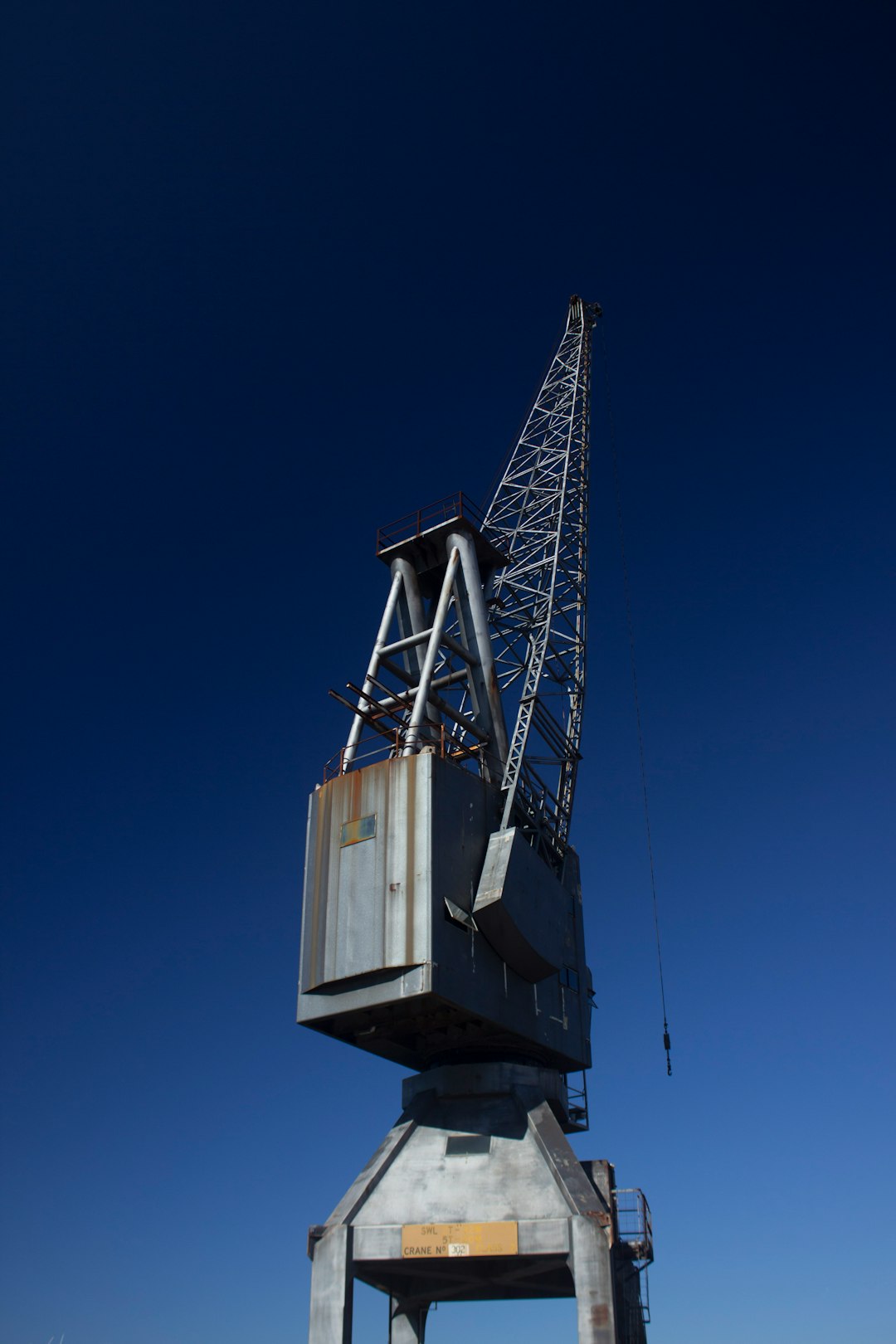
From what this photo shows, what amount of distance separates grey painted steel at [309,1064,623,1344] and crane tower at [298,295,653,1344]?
5 centimetres

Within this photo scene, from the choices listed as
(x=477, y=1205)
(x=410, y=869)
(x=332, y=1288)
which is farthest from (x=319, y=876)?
(x=332, y=1288)

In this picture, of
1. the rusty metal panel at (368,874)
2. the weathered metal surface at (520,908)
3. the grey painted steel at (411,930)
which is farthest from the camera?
the weathered metal surface at (520,908)

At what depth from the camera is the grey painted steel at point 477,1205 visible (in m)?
26.2

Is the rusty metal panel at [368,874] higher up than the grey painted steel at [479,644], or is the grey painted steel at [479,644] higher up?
the grey painted steel at [479,644]

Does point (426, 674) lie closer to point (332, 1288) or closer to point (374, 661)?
point (374, 661)

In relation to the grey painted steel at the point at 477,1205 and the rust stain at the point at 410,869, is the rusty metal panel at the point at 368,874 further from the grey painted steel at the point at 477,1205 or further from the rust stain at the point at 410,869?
the grey painted steel at the point at 477,1205

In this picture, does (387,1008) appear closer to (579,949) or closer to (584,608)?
(579,949)

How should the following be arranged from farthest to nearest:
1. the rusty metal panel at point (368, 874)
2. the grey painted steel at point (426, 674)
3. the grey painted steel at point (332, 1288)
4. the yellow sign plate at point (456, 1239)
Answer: the grey painted steel at point (426, 674) < the rusty metal panel at point (368, 874) < the yellow sign plate at point (456, 1239) < the grey painted steel at point (332, 1288)

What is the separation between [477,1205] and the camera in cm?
2783

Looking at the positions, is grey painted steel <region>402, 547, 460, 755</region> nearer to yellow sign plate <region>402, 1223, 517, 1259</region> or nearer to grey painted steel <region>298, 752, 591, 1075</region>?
grey painted steel <region>298, 752, 591, 1075</region>

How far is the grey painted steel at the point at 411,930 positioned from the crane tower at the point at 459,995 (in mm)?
64

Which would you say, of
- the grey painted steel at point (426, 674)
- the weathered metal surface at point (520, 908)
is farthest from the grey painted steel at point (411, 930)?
the grey painted steel at point (426, 674)

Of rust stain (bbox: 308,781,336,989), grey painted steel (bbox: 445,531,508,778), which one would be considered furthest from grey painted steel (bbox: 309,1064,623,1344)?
grey painted steel (bbox: 445,531,508,778)

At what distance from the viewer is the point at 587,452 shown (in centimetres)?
4603
